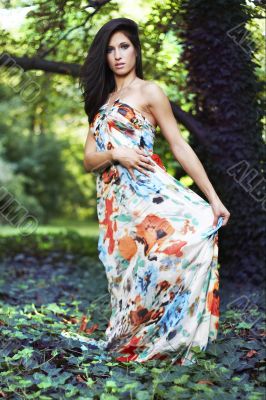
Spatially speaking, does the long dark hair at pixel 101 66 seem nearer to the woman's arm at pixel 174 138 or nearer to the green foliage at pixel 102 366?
the woman's arm at pixel 174 138

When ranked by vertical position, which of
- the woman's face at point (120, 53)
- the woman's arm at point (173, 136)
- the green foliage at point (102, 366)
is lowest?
the green foliage at point (102, 366)

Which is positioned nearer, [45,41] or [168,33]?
[168,33]

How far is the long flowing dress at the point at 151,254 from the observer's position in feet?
10.3

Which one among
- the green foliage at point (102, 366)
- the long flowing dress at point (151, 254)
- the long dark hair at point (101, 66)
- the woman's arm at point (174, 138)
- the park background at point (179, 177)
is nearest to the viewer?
the green foliage at point (102, 366)

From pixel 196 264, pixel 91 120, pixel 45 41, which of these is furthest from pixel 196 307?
pixel 45 41

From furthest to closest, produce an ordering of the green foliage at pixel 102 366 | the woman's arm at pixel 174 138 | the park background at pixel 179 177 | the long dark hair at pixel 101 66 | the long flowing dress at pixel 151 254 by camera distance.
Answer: the long dark hair at pixel 101 66 < the woman's arm at pixel 174 138 < the long flowing dress at pixel 151 254 < the park background at pixel 179 177 < the green foliage at pixel 102 366

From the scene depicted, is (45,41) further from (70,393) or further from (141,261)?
(70,393)

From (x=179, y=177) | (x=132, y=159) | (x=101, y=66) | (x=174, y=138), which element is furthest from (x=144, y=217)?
(x=179, y=177)

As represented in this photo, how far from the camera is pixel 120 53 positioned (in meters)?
3.48

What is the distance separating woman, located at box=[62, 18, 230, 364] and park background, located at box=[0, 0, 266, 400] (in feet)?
0.72

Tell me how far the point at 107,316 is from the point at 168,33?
8.86 ft

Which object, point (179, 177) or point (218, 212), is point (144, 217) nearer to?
point (218, 212)

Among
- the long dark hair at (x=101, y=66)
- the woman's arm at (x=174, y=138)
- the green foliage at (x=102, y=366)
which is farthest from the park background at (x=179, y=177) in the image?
the long dark hair at (x=101, y=66)

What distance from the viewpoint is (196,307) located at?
3115 millimetres
